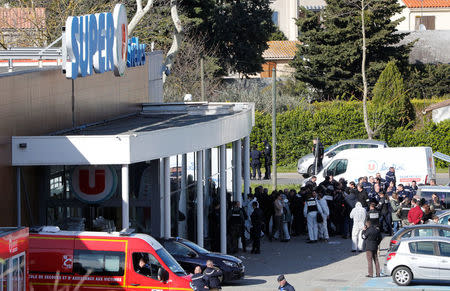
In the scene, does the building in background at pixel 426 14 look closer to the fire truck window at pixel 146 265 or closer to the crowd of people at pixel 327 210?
the crowd of people at pixel 327 210

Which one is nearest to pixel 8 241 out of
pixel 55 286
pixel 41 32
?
pixel 55 286

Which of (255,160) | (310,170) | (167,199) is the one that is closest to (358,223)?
(167,199)

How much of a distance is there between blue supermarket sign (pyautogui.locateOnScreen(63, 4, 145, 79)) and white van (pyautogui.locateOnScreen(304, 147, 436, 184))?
12061mm

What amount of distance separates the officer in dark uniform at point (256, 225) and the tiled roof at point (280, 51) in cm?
6135

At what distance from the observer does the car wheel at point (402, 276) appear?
19.6 meters

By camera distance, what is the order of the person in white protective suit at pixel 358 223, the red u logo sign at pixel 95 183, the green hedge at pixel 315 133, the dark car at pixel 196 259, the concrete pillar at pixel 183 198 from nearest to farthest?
the dark car at pixel 196 259 → the red u logo sign at pixel 95 183 → the concrete pillar at pixel 183 198 → the person in white protective suit at pixel 358 223 → the green hedge at pixel 315 133

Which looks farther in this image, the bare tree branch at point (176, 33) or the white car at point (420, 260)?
the bare tree branch at point (176, 33)

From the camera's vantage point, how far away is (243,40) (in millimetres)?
58312

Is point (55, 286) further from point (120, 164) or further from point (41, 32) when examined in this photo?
point (41, 32)

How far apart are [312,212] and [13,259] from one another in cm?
1313

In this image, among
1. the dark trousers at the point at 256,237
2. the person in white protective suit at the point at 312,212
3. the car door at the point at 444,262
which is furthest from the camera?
the person in white protective suit at the point at 312,212

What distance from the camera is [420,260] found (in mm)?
19500

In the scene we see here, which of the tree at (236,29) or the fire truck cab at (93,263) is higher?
the tree at (236,29)

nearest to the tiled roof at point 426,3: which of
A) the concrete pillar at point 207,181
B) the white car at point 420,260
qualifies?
the concrete pillar at point 207,181
